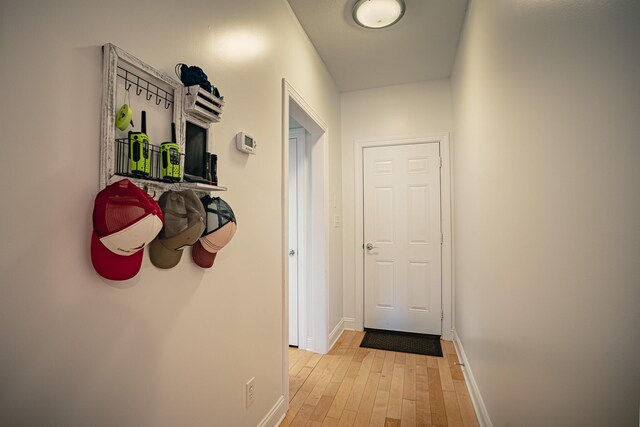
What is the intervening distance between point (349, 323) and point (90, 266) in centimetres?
299

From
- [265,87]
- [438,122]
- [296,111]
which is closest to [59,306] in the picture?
[265,87]

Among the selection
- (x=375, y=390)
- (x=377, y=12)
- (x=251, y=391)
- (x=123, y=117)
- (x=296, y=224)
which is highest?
(x=377, y=12)

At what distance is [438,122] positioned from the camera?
3.23 metres

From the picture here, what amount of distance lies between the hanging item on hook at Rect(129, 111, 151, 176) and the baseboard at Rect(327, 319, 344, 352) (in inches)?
98.9

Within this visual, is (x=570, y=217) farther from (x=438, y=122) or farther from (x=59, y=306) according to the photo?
(x=438, y=122)

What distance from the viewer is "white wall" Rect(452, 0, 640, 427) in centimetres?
61

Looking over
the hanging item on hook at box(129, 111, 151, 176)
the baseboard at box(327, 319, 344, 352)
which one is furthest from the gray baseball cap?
the baseboard at box(327, 319, 344, 352)

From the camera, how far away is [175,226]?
1013 mm

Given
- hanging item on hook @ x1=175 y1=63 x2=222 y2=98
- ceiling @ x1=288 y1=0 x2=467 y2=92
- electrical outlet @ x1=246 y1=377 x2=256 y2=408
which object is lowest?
electrical outlet @ x1=246 y1=377 x2=256 y2=408

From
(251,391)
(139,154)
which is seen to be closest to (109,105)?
(139,154)

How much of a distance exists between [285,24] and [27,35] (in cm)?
170

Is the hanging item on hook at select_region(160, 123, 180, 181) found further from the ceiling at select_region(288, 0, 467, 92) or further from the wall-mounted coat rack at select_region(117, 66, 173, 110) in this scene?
the ceiling at select_region(288, 0, 467, 92)

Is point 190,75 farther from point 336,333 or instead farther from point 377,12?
point 336,333

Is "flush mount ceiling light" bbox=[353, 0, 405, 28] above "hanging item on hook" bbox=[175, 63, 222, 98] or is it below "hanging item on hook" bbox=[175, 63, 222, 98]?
above
